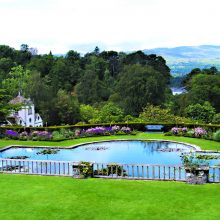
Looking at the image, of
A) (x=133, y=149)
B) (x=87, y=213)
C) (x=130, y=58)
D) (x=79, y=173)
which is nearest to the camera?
(x=87, y=213)

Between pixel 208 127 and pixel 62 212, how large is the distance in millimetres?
21258

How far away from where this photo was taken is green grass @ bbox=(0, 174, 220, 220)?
1059 centimetres

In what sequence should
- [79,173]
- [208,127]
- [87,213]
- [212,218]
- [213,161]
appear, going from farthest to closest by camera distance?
1. [208,127]
2. [213,161]
3. [79,173]
4. [87,213]
5. [212,218]

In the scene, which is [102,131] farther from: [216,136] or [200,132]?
[216,136]

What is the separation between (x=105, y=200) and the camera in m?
11.8

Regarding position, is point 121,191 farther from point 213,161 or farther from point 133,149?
point 133,149

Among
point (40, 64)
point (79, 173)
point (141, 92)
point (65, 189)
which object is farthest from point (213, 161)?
point (40, 64)

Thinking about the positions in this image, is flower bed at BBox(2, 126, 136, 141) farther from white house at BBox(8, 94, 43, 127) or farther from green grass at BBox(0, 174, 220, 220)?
white house at BBox(8, 94, 43, 127)

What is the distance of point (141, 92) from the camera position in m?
53.9

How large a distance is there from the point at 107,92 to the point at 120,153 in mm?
49049

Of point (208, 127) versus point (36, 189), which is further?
point (208, 127)

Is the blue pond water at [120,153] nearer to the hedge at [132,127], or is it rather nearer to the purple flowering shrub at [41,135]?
the purple flowering shrub at [41,135]

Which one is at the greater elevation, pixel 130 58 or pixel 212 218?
pixel 130 58

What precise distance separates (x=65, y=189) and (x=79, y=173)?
76.6 inches
